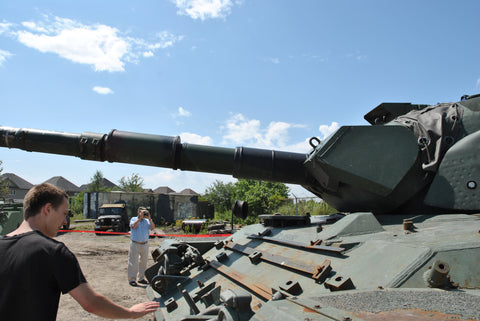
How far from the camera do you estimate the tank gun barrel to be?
532 cm

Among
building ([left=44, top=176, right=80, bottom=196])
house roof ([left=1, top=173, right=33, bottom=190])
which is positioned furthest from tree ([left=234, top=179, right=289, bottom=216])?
building ([left=44, top=176, right=80, bottom=196])

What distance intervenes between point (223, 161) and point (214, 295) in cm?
243

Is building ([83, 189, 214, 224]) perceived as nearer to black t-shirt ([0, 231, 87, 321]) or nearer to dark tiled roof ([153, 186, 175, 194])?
black t-shirt ([0, 231, 87, 321])

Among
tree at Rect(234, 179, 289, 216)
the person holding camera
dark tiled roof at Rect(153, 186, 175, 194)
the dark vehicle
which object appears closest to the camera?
the person holding camera

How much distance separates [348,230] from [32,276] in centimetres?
273

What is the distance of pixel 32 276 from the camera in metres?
1.99

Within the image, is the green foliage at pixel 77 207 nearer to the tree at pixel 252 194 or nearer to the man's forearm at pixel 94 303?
the tree at pixel 252 194

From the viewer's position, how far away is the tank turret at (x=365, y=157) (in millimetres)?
4078

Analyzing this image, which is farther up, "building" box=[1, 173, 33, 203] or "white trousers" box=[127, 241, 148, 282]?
"building" box=[1, 173, 33, 203]

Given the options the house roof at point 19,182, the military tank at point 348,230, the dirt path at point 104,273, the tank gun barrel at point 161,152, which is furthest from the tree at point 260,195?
the house roof at point 19,182

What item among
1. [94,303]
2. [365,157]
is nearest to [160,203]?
[365,157]

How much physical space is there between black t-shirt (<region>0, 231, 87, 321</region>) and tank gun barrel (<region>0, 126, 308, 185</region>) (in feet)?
10.9

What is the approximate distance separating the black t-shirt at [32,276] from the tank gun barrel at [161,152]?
10.9 ft

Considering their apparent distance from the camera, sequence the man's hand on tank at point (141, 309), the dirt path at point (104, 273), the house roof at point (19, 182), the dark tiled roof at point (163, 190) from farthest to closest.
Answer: the dark tiled roof at point (163, 190) → the house roof at point (19, 182) → the dirt path at point (104, 273) → the man's hand on tank at point (141, 309)
